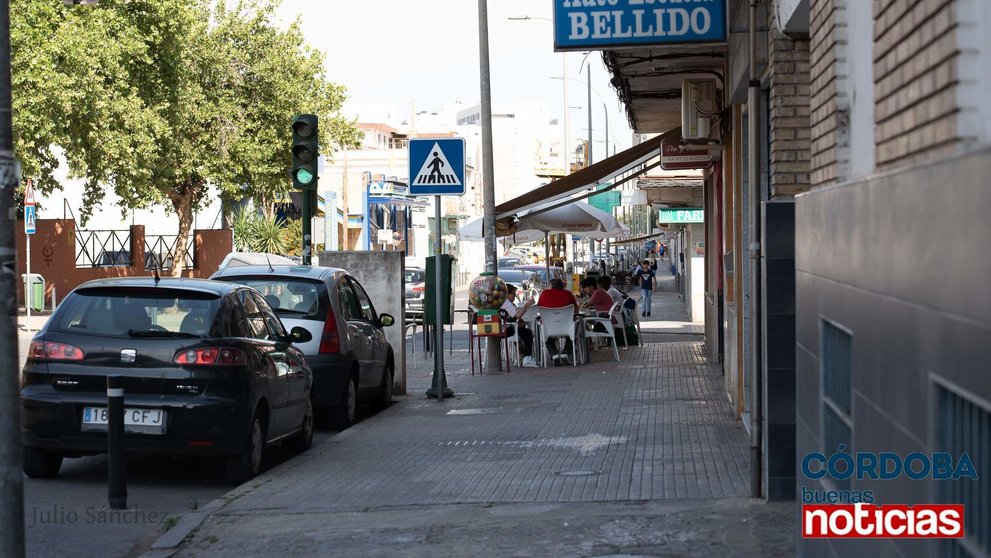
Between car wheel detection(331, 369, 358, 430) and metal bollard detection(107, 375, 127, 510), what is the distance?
4.51m

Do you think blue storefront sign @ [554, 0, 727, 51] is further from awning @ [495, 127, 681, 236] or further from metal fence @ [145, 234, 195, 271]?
metal fence @ [145, 234, 195, 271]

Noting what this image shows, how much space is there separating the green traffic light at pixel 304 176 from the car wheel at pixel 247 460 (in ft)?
18.4

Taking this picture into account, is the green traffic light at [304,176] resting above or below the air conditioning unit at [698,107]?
below

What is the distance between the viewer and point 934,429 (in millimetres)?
3359

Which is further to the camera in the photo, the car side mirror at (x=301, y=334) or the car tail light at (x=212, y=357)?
the car side mirror at (x=301, y=334)

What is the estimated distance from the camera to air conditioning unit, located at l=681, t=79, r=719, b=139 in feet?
50.2

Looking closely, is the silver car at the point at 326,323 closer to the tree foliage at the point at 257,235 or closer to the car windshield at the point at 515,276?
the car windshield at the point at 515,276

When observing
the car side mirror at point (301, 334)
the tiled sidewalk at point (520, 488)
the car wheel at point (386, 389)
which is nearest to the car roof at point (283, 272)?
the car side mirror at point (301, 334)

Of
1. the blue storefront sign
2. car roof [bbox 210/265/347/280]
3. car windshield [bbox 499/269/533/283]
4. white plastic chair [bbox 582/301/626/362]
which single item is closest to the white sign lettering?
the blue storefront sign

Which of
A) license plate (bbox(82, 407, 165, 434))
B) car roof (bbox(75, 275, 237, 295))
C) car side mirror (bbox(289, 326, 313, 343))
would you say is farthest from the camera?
car side mirror (bbox(289, 326, 313, 343))

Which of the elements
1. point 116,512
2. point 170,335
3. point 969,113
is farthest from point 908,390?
point 170,335

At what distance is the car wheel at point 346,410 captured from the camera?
42.4 ft

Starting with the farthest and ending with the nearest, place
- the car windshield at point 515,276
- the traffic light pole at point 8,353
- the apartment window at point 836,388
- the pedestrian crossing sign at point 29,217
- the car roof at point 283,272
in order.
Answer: the car windshield at point 515,276 → the pedestrian crossing sign at point 29,217 → the car roof at point 283,272 → the traffic light pole at point 8,353 → the apartment window at point 836,388

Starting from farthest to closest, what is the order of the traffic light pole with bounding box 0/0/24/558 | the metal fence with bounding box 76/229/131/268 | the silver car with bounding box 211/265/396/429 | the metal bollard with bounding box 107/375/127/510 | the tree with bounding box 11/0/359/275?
the metal fence with bounding box 76/229/131/268, the tree with bounding box 11/0/359/275, the silver car with bounding box 211/265/396/429, the metal bollard with bounding box 107/375/127/510, the traffic light pole with bounding box 0/0/24/558
